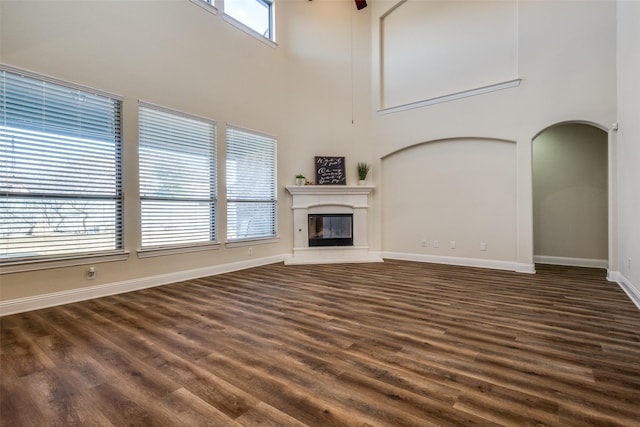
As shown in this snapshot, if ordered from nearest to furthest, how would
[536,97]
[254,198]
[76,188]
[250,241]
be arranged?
[76,188], [536,97], [250,241], [254,198]

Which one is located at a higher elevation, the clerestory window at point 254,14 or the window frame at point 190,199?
the clerestory window at point 254,14

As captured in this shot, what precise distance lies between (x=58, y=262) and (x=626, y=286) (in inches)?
272

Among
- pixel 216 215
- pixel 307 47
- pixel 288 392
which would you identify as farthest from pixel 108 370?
pixel 307 47

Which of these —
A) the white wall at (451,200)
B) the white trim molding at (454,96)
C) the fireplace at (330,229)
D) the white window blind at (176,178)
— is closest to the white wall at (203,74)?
the white window blind at (176,178)

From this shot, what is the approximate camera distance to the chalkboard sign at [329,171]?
6629 millimetres

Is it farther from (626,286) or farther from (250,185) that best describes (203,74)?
(626,286)

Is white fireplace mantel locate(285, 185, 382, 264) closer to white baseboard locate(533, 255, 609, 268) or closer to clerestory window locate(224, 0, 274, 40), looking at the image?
clerestory window locate(224, 0, 274, 40)

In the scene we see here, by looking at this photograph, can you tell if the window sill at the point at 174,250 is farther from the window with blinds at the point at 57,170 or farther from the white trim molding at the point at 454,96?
the white trim molding at the point at 454,96

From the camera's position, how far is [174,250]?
4641mm

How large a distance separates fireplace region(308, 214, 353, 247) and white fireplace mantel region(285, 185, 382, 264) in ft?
0.28

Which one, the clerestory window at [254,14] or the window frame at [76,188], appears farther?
the clerestory window at [254,14]

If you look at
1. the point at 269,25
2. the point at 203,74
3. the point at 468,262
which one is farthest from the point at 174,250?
the point at 468,262

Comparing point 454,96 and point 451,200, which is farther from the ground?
point 454,96

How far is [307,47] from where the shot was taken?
667cm
